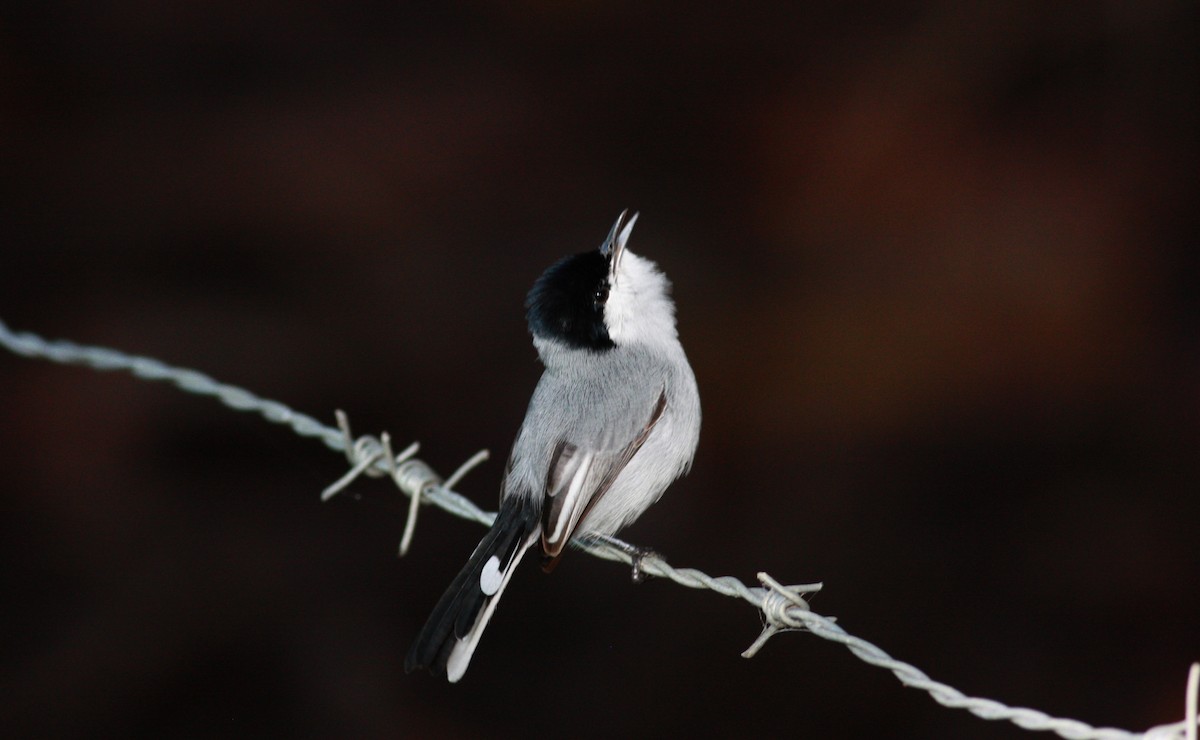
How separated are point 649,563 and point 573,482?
0.68ft

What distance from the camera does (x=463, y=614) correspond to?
1300 mm

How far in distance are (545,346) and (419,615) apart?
162cm

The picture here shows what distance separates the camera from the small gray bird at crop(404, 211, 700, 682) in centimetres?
142

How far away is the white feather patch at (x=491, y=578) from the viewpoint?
4.36 feet

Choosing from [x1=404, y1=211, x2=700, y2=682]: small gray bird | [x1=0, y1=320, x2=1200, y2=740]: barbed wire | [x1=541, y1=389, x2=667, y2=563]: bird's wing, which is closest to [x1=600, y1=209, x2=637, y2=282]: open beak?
[x1=404, y1=211, x2=700, y2=682]: small gray bird

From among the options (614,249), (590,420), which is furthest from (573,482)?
(614,249)

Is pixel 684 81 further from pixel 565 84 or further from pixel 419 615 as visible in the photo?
pixel 419 615

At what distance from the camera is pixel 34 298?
9.30 feet

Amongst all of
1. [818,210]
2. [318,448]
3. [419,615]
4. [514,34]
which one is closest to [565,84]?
[514,34]

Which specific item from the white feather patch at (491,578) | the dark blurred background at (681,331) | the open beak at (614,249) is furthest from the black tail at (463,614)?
the dark blurred background at (681,331)

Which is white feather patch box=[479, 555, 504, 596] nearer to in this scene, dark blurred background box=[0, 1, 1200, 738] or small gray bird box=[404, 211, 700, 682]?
small gray bird box=[404, 211, 700, 682]

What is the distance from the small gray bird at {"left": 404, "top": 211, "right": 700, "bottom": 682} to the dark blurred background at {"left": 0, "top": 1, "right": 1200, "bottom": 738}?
4.47 ft

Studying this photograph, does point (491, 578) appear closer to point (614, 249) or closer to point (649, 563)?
point (649, 563)

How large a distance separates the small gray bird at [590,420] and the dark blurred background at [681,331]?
1362mm
